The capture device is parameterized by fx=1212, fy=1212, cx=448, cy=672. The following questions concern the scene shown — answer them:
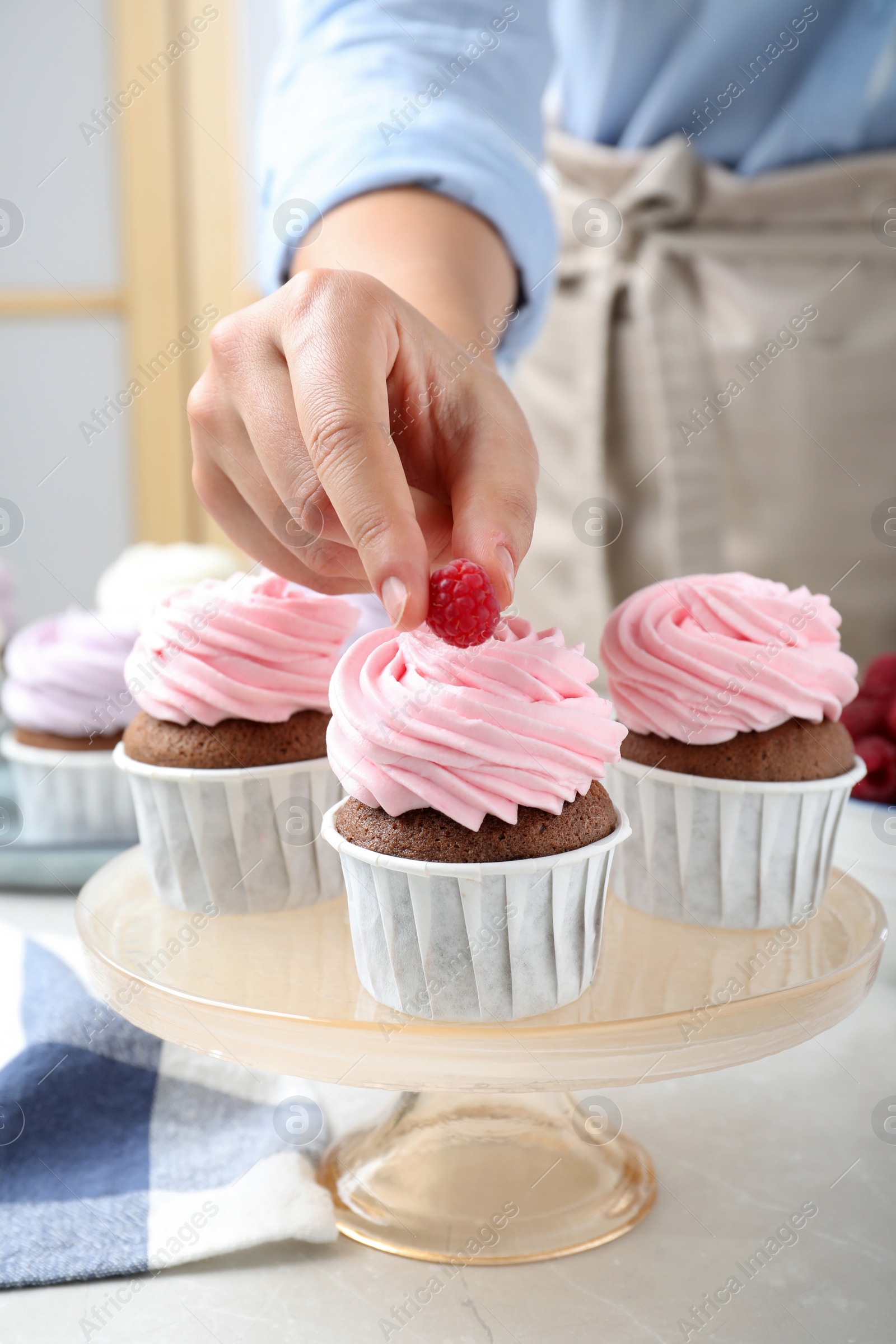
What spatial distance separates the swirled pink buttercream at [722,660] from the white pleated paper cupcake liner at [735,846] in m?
0.05

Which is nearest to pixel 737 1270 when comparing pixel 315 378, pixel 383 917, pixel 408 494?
pixel 383 917

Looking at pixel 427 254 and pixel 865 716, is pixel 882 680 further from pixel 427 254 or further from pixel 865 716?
pixel 427 254

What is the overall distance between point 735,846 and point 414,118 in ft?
2.85

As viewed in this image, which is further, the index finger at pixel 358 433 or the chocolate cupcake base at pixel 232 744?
the chocolate cupcake base at pixel 232 744

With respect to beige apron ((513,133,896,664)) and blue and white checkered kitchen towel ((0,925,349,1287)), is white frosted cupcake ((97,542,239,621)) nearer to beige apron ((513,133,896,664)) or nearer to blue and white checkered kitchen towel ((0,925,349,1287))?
beige apron ((513,133,896,664))

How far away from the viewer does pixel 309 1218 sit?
2.83 feet

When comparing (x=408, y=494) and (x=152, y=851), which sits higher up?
(x=408, y=494)

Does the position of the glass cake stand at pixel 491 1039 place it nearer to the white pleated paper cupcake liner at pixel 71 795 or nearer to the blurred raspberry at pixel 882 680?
the blurred raspberry at pixel 882 680

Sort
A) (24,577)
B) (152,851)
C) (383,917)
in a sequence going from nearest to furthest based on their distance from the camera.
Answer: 1. (383,917)
2. (152,851)
3. (24,577)

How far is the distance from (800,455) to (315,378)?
52.7 inches

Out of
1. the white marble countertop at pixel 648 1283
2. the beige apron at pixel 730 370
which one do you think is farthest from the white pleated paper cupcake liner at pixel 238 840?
the beige apron at pixel 730 370

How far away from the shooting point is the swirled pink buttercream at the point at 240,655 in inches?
44.5

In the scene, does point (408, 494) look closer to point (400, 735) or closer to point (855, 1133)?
point (400, 735)

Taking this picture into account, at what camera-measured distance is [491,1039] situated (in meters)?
0.81
